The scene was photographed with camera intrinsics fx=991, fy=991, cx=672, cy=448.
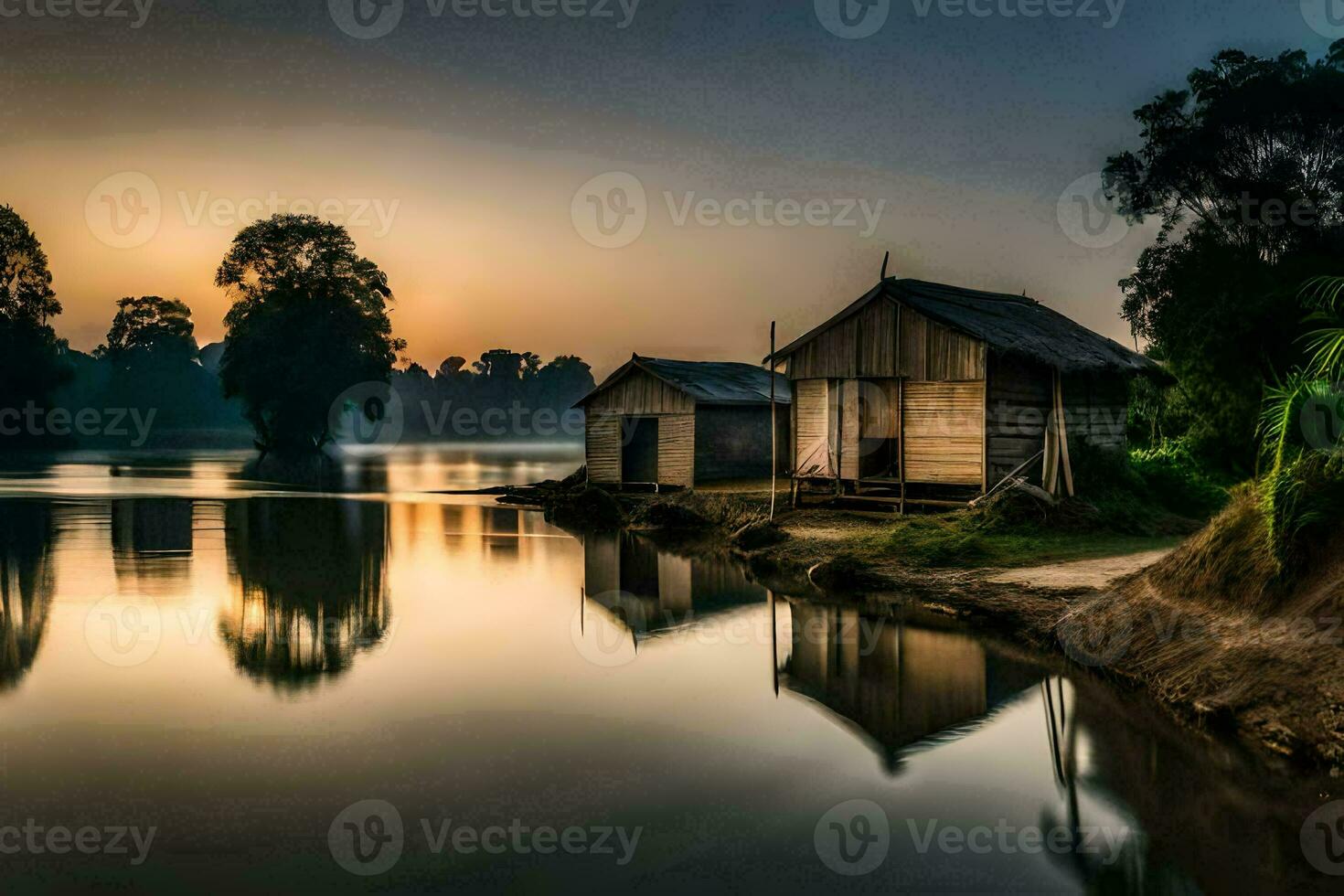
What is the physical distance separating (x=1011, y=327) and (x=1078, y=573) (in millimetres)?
10007

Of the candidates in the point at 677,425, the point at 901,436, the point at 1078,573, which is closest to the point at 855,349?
the point at 901,436

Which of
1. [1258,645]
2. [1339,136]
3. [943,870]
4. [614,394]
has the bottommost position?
[943,870]

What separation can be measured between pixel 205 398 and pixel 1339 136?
145997 millimetres

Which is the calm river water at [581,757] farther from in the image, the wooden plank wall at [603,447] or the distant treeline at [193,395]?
the distant treeline at [193,395]

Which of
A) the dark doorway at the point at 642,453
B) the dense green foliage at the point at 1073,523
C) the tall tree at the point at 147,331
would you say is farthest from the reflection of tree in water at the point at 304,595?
the tall tree at the point at 147,331

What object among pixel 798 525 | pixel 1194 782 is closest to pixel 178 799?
pixel 1194 782

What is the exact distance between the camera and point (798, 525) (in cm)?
2422

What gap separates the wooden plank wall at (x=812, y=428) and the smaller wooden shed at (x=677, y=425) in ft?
21.9

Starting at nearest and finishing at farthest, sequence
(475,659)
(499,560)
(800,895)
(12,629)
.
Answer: (800,895) → (475,659) → (12,629) → (499,560)

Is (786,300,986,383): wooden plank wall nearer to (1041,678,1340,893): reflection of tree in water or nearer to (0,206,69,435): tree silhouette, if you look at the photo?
(1041,678,1340,893): reflection of tree in water

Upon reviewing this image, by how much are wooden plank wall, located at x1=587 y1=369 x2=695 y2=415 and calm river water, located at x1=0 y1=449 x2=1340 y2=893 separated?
628 inches

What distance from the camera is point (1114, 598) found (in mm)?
12406

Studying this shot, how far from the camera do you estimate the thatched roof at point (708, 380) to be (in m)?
33.4

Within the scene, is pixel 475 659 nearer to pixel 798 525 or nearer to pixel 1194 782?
pixel 1194 782
